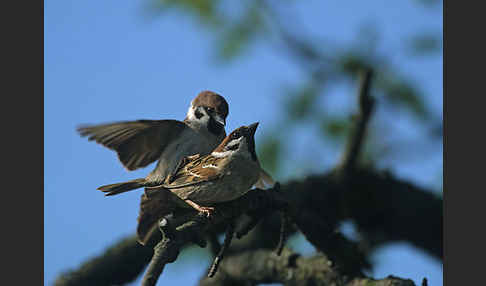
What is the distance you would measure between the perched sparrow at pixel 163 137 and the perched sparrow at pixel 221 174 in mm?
151

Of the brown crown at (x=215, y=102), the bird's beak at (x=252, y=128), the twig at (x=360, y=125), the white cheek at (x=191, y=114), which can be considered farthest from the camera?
the twig at (x=360, y=125)

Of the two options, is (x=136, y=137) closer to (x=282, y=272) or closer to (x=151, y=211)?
(x=151, y=211)

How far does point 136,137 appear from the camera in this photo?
248 cm

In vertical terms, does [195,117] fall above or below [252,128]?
above

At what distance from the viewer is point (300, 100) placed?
5.49 m

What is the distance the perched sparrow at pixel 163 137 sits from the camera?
239 cm

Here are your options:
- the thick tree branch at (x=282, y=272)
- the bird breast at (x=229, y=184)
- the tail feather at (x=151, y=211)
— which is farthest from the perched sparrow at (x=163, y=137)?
the thick tree branch at (x=282, y=272)

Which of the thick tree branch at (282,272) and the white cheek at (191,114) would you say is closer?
the white cheek at (191,114)

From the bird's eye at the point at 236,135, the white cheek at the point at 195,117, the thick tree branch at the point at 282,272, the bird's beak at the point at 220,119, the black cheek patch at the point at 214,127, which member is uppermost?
the white cheek at the point at 195,117

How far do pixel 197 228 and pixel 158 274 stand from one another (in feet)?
1.16

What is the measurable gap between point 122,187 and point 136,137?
31 centimetres

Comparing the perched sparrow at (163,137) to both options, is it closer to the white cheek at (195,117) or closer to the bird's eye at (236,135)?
the white cheek at (195,117)

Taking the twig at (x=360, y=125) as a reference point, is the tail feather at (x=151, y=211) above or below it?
below

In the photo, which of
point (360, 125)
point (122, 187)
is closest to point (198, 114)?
point (122, 187)
